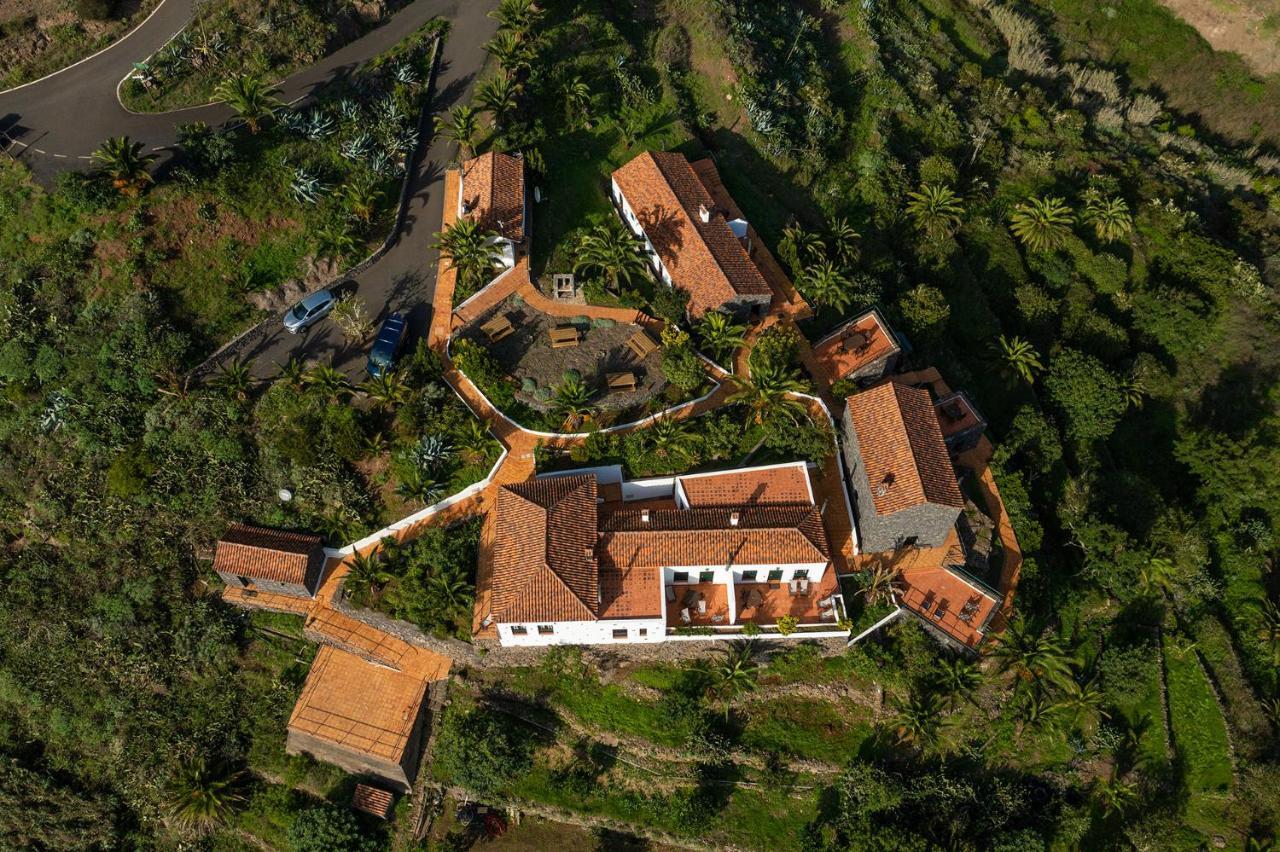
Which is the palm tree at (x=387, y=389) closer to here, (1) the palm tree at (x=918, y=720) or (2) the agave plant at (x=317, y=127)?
(2) the agave plant at (x=317, y=127)

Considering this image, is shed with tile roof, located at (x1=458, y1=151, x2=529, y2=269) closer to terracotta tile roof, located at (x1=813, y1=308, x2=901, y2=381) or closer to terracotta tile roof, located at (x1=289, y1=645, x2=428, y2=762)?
terracotta tile roof, located at (x1=813, y1=308, x2=901, y2=381)

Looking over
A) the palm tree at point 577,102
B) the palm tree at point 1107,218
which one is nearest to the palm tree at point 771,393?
the palm tree at point 577,102

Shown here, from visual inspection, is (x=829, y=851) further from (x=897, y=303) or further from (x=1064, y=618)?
(x=897, y=303)

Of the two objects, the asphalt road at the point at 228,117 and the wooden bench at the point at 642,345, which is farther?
the asphalt road at the point at 228,117

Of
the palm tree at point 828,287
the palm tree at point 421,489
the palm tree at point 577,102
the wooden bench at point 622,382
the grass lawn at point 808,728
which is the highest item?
the palm tree at point 577,102

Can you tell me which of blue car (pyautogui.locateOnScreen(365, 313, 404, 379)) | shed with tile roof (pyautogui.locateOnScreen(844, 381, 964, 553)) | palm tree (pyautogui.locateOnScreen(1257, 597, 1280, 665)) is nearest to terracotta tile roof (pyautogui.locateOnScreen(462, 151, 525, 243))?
blue car (pyautogui.locateOnScreen(365, 313, 404, 379))

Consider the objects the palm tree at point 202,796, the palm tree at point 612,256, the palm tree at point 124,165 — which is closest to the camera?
the palm tree at point 202,796

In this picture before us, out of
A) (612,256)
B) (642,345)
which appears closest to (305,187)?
(612,256)

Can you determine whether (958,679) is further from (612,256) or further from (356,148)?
(356,148)
